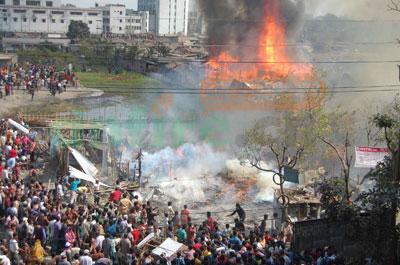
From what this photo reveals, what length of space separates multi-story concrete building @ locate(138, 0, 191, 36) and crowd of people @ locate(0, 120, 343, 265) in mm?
127049

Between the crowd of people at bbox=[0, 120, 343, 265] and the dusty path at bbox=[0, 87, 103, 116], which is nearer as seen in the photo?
the crowd of people at bbox=[0, 120, 343, 265]

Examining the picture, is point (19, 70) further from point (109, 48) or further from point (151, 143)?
point (109, 48)

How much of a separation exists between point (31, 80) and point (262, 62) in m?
19.8

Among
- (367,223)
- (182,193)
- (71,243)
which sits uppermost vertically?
(367,223)

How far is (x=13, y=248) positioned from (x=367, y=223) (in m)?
8.07

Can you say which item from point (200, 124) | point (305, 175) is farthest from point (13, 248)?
point (200, 124)

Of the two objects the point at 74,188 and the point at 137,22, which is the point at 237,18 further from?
the point at 137,22

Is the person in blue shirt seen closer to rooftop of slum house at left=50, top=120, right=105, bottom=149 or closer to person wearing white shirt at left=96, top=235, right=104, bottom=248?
rooftop of slum house at left=50, top=120, right=105, bottom=149

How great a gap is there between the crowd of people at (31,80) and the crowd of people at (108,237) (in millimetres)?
→ 20744

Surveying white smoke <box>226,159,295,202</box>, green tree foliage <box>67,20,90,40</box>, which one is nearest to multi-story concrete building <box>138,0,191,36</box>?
green tree foliage <box>67,20,90,40</box>

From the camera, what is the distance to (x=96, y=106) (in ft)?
145

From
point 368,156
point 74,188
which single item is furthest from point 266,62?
point 368,156

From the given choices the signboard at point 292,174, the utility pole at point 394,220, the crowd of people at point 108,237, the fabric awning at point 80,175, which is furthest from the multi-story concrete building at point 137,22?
the utility pole at point 394,220

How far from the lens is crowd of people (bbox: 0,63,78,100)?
3872cm
